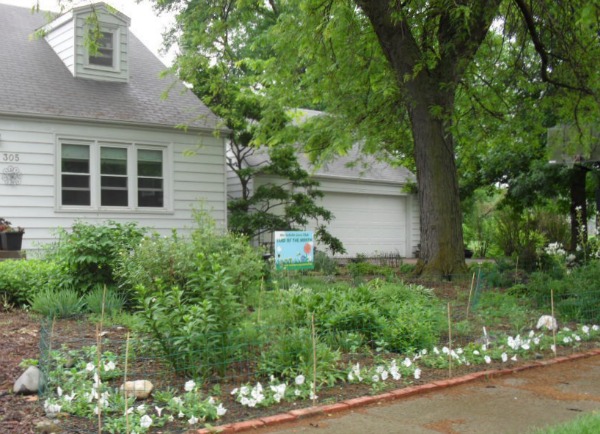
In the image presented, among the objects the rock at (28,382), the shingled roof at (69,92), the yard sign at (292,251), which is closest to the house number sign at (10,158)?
the shingled roof at (69,92)

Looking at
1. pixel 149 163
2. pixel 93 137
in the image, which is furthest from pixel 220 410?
pixel 149 163

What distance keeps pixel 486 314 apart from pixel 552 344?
1.26 meters

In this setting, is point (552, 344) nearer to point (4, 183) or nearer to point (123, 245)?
point (123, 245)

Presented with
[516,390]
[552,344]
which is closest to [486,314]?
[552,344]

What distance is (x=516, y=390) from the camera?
643cm

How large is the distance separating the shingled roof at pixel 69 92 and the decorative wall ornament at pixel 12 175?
1.17 meters

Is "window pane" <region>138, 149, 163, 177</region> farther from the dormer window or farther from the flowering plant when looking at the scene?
the flowering plant

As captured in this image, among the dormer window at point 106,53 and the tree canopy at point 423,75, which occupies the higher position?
the dormer window at point 106,53

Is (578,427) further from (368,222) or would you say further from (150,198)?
(368,222)

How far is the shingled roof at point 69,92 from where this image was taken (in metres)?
14.5

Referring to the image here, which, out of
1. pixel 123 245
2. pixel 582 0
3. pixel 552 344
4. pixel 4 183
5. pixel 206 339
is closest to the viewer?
pixel 206 339

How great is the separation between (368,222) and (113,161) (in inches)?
421

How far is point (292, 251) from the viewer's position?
11.0 meters

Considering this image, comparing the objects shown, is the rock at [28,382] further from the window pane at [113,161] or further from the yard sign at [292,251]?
the window pane at [113,161]
